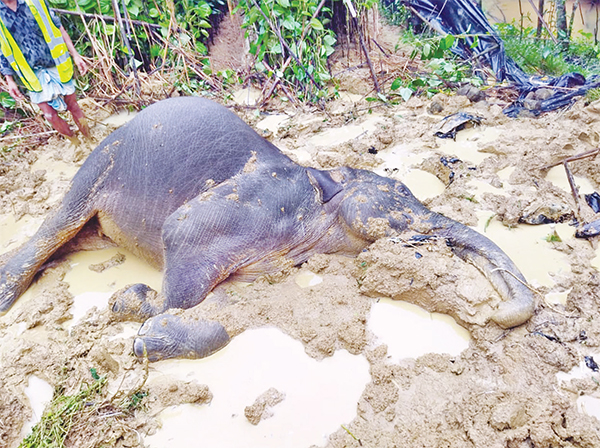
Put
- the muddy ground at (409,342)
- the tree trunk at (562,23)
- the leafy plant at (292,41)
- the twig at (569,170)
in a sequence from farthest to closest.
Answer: the tree trunk at (562,23) < the leafy plant at (292,41) < the twig at (569,170) < the muddy ground at (409,342)

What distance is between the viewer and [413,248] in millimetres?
2514

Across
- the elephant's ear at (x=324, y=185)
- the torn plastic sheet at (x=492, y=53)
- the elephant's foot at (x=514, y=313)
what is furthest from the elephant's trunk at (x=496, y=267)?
the torn plastic sheet at (x=492, y=53)

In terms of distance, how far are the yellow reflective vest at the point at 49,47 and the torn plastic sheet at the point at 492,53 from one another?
162 inches

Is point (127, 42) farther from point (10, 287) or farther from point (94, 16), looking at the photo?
point (10, 287)

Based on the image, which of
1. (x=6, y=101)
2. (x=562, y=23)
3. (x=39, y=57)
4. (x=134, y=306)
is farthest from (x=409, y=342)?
(x=562, y=23)

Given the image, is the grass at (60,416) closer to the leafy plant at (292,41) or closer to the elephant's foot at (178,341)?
the elephant's foot at (178,341)

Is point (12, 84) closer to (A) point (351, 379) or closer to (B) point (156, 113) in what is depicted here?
(B) point (156, 113)

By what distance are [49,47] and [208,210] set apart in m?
2.77

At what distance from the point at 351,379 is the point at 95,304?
5.26ft

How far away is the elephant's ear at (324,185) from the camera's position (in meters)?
2.85

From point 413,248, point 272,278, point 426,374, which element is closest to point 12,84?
point 272,278

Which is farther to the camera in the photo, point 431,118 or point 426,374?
point 431,118

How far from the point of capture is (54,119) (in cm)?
431

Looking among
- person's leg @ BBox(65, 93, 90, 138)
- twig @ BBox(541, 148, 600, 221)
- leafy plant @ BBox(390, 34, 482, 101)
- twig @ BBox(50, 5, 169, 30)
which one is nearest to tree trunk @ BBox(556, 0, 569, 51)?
leafy plant @ BBox(390, 34, 482, 101)
